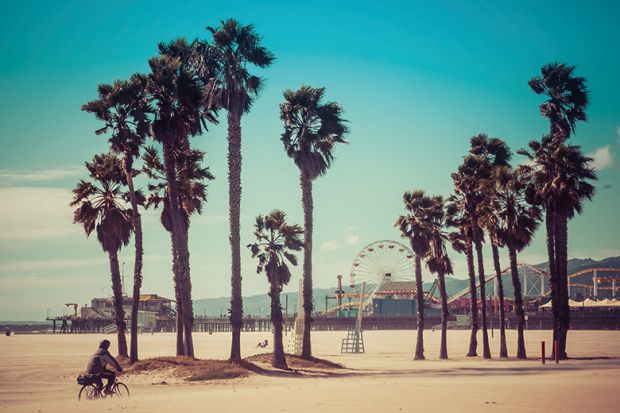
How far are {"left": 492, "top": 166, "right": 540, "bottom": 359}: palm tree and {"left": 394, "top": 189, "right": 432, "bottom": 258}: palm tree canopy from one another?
510 cm

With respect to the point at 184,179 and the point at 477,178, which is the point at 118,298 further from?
the point at 477,178

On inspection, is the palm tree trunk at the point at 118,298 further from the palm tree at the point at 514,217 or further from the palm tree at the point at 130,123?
the palm tree at the point at 514,217

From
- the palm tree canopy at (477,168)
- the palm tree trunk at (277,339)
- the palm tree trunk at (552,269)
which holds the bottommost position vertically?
the palm tree trunk at (277,339)

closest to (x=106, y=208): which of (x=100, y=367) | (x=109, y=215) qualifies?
(x=109, y=215)

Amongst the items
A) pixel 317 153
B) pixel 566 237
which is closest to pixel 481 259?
pixel 566 237

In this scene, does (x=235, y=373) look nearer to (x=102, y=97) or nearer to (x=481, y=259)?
(x=102, y=97)

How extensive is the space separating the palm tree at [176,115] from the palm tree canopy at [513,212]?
20.5 meters

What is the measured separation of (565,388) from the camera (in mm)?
21359

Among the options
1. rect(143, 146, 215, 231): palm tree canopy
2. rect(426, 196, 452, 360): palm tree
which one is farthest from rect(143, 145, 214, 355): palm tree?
rect(426, 196, 452, 360): palm tree

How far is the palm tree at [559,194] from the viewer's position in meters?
41.6

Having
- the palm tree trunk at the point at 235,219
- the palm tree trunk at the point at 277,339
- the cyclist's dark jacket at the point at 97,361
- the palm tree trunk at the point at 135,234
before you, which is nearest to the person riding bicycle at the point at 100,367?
the cyclist's dark jacket at the point at 97,361

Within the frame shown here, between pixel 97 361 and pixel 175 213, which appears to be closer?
pixel 97 361

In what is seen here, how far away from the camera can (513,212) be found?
44.2 metres

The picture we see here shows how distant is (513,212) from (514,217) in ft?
1.13
